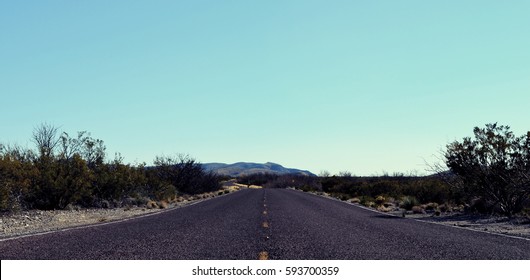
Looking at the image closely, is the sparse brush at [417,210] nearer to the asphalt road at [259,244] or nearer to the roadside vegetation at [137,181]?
the roadside vegetation at [137,181]

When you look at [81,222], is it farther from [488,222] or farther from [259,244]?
[488,222]

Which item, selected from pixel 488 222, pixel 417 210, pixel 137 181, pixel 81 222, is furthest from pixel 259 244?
pixel 137 181

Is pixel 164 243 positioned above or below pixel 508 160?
below

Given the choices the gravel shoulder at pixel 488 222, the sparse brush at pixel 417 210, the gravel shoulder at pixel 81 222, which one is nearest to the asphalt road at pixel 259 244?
the gravel shoulder at pixel 488 222

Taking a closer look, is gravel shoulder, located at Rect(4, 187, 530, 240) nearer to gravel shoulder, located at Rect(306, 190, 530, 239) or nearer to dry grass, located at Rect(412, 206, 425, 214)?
gravel shoulder, located at Rect(306, 190, 530, 239)

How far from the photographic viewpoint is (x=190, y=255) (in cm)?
895

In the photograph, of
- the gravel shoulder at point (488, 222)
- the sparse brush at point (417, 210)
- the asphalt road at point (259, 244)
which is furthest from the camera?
the sparse brush at point (417, 210)

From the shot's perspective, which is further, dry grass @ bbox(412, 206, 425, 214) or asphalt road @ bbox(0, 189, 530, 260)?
dry grass @ bbox(412, 206, 425, 214)

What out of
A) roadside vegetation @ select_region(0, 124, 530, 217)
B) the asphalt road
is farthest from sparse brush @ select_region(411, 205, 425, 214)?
the asphalt road

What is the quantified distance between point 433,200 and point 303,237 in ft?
79.1

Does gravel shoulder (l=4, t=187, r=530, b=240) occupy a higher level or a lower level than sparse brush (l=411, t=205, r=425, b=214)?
lower

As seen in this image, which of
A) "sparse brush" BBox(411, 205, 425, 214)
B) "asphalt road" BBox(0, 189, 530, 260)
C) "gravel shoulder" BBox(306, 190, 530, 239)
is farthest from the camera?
"sparse brush" BBox(411, 205, 425, 214)
